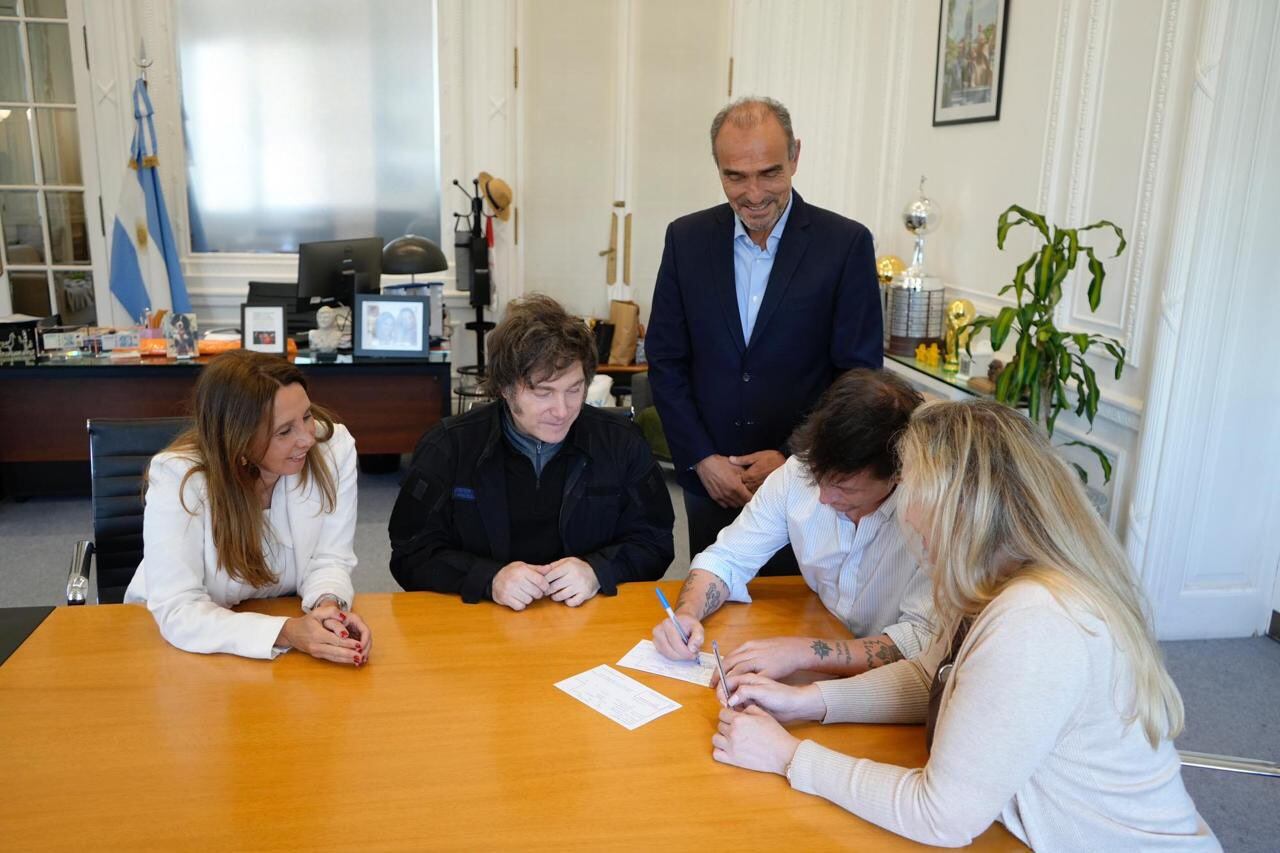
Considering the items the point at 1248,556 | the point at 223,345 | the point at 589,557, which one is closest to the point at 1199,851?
the point at 589,557

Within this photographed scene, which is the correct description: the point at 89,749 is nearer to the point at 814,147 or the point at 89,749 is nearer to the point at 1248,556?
the point at 1248,556

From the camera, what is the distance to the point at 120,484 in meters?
2.21

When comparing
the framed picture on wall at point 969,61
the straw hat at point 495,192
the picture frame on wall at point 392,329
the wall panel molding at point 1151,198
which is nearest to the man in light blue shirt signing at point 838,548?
the wall panel molding at point 1151,198

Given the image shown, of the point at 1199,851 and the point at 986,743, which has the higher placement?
the point at 986,743

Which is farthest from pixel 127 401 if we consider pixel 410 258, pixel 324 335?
pixel 410 258

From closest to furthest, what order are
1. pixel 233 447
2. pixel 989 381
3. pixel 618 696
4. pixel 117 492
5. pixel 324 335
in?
1. pixel 618 696
2. pixel 233 447
3. pixel 117 492
4. pixel 989 381
5. pixel 324 335

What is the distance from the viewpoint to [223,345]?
4605 mm

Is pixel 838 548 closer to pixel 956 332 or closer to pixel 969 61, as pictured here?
pixel 956 332

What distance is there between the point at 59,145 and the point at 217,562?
528cm

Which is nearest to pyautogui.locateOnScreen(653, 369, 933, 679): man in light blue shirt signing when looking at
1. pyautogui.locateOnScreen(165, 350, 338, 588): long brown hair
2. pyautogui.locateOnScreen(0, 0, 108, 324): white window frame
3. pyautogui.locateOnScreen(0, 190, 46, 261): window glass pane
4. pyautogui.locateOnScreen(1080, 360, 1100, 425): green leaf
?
pyautogui.locateOnScreen(165, 350, 338, 588): long brown hair

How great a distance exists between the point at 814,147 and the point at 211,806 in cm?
486

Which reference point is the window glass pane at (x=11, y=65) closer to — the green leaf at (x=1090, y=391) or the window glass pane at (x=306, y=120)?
the window glass pane at (x=306, y=120)

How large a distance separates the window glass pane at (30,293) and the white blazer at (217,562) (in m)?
5.13

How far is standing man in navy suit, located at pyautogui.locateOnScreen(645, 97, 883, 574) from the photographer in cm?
239
